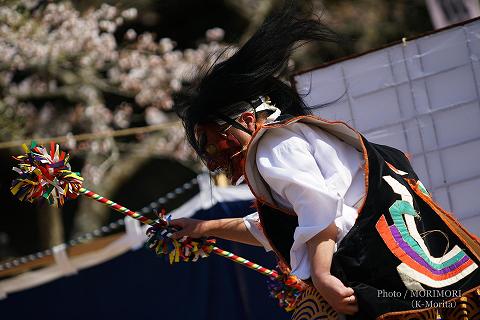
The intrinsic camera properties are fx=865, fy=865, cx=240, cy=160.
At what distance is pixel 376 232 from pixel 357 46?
852cm

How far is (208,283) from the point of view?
17.5 feet

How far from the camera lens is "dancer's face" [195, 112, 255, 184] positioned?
2.75 m

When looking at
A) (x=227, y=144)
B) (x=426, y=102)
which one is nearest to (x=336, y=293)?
Answer: (x=227, y=144)

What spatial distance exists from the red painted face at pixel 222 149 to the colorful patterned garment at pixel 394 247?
178mm

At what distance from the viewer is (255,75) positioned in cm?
282

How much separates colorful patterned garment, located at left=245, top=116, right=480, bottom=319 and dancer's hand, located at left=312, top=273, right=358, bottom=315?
0.02 meters

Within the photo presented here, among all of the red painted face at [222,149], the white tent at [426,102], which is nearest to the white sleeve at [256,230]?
the red painted face at [222,149]

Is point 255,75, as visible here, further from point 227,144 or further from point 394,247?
point 394,247

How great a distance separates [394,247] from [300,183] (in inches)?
13.2

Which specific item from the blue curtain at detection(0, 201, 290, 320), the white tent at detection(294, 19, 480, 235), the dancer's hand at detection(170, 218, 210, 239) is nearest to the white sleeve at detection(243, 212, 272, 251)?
the dancer's hand at detection(170, 218, 210, 239)

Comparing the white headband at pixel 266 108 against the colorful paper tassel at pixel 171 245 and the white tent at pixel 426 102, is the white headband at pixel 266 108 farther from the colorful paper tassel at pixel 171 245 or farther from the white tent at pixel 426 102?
the white tent at pixel 426 102

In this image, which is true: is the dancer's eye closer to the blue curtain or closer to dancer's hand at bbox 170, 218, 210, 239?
dancer's hand at bbox 170, 218, 210, 239

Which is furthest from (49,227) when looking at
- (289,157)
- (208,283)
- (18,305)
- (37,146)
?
(289,157)

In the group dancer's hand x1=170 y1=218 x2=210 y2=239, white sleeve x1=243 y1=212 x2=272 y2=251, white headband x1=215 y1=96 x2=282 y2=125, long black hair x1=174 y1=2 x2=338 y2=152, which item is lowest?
white sleeve x1=243 y1=212 x2=272 y2=251
